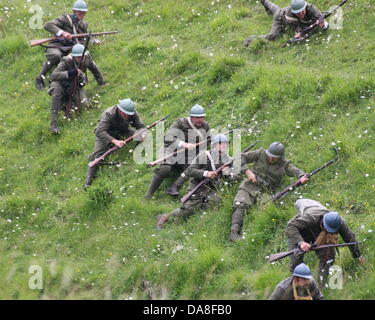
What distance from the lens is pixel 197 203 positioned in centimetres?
1358

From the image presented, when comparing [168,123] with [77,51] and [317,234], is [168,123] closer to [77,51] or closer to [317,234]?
[77,51]

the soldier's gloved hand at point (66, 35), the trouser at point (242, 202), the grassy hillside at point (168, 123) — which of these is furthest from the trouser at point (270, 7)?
the trouser at point (242, 202)

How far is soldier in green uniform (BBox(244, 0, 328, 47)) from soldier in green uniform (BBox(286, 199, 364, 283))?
276 inches

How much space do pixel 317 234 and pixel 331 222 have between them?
0.53 metres

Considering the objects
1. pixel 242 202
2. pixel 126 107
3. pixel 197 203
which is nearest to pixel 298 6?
pixel 126 107

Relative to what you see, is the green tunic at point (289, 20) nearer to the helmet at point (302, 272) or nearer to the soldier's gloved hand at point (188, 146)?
the soldier's gloved hand at point (188, 146)

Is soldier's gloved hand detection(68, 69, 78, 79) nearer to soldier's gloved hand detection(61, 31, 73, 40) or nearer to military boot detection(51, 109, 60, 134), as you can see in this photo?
military boot detection(51, 109, 60, 134)

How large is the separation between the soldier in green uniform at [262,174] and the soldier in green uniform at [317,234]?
1597 mm

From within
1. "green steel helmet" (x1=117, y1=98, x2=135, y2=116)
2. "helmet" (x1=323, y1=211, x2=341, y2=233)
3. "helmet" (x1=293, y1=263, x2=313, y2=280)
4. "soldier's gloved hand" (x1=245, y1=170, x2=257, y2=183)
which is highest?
"green steel helmet" (x1=117, y1=98, x2=135, y2=116)

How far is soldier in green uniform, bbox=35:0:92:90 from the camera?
19.0 m

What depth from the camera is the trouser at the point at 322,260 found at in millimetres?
11141

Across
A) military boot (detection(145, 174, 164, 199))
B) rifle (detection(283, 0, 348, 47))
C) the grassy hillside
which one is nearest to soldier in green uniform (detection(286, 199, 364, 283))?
the grassy hillside

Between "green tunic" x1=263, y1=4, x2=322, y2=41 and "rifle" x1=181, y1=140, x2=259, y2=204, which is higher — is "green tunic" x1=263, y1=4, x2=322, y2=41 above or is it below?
above

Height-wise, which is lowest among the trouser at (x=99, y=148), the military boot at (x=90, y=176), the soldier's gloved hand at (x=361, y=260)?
the soldier's gloved hand at (x=361, y=260)
